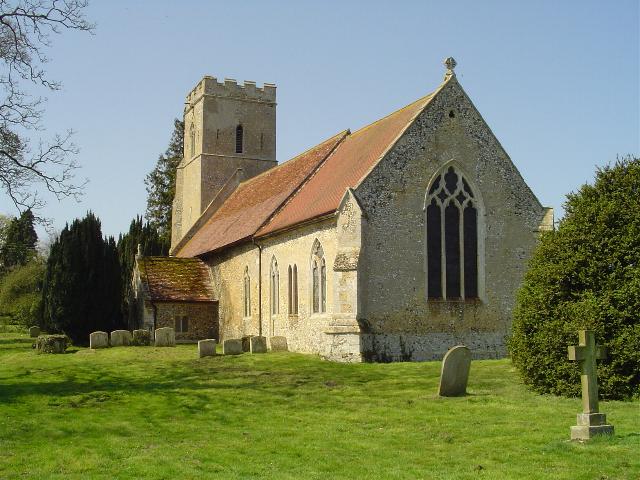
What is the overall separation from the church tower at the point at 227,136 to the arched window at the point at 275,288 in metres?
16.1

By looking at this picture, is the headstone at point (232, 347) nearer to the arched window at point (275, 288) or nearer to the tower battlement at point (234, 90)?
the arched window at point (275, 288)

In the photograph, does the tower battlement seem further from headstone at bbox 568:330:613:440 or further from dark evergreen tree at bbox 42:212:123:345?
headstone at bbox 568:330:613:440

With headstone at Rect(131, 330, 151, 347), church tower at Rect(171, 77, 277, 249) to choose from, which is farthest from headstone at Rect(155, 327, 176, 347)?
church tower at Rect(171, 77, 277, 249)

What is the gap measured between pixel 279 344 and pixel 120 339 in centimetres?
665

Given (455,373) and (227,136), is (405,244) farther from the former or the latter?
(227,136)

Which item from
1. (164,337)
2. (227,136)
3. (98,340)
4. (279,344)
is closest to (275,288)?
(279,344)

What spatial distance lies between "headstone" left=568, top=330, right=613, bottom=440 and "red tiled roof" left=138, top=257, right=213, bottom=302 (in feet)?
72.1

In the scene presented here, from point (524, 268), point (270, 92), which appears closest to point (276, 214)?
point (524, 268)

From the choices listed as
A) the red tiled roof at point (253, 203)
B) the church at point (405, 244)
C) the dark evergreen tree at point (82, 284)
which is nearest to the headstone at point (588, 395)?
the church at point (405, 244)

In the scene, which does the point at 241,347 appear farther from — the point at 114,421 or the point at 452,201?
the point at 114,421

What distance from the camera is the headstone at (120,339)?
2741 cm

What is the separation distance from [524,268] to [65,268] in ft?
60.2

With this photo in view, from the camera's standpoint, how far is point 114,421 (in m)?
13.4

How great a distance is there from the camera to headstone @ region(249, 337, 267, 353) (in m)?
24.1
